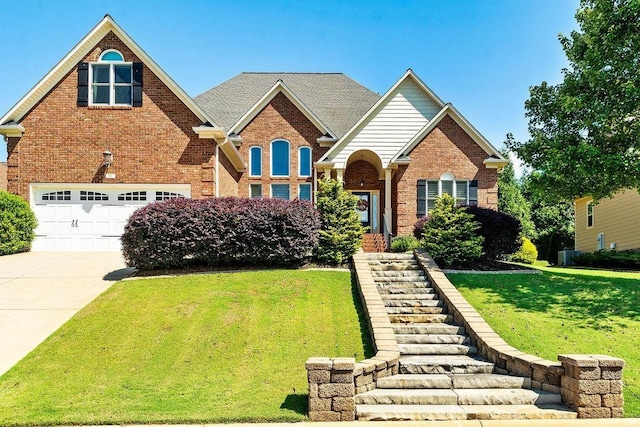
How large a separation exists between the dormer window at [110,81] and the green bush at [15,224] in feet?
12.8

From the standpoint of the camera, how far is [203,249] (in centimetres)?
1268

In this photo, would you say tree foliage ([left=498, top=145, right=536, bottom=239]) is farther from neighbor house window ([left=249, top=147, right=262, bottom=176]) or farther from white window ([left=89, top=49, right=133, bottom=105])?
white window ([left=89, top=49, right=133, bottom=105])

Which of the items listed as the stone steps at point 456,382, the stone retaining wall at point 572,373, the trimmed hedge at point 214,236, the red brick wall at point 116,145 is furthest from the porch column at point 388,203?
the stone steps at point 456,382

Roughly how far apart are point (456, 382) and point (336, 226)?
6758mm

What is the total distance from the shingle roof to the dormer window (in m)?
5.97

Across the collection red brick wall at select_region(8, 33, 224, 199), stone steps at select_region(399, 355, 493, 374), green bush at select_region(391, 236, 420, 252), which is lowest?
stone steps at select_region(399, 355, 493, 374)

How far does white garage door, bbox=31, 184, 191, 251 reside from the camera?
1716 centimetres

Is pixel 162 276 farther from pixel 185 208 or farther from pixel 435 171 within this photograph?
pixel 435 171

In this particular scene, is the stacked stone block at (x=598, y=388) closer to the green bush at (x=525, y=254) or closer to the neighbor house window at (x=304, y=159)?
the neighbor house window at (x=304, y=159)

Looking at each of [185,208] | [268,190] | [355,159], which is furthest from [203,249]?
[355,159]

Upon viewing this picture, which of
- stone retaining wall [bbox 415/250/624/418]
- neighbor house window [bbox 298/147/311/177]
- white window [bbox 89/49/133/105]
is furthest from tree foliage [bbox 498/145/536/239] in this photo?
stone retaining wall [bbox 415/250/624/418]

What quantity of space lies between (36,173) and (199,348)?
40.0 feet

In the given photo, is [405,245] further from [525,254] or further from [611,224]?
[611,224]

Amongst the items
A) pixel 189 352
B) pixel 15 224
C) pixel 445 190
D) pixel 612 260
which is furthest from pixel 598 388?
pixel 15 224
